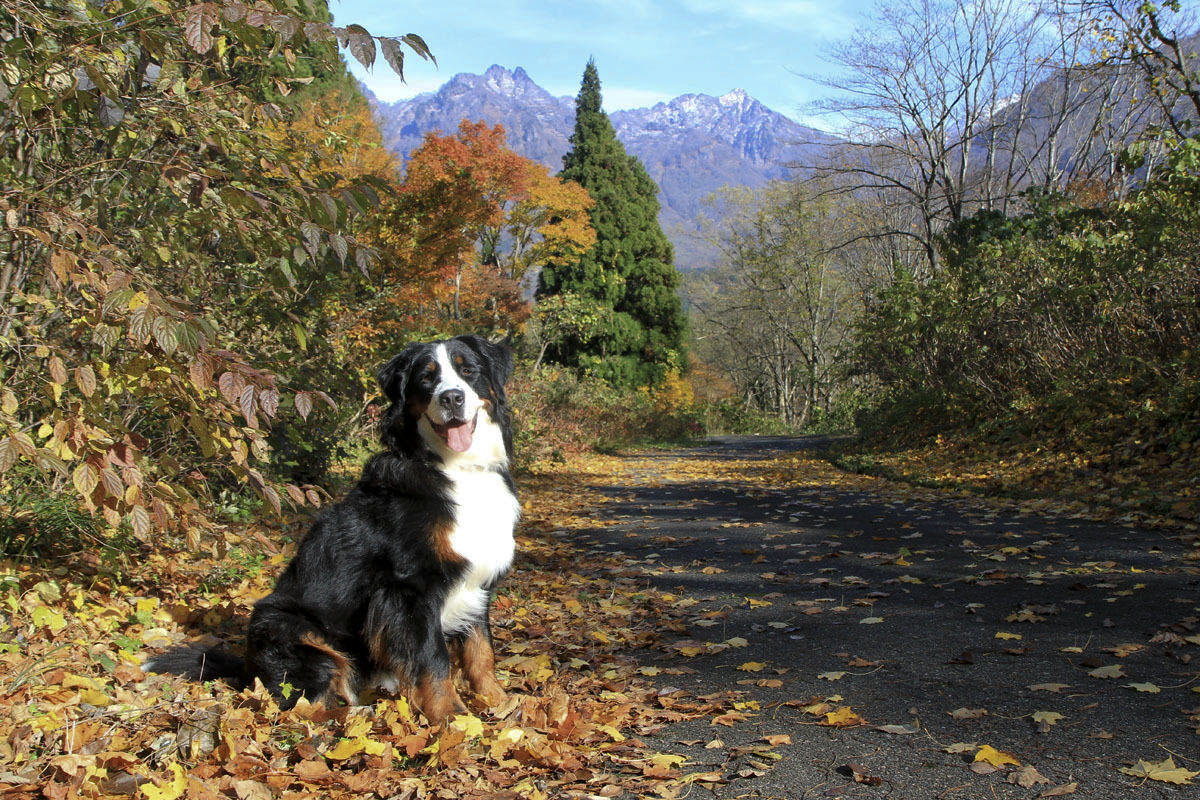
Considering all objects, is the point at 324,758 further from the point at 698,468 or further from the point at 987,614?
the point at 698,468

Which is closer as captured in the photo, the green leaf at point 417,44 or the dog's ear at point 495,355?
the green leaf at point 417,44

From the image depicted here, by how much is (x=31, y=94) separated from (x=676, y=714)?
3521 millimetres

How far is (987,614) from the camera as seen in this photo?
458cm

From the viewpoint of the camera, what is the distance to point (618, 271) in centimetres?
3269

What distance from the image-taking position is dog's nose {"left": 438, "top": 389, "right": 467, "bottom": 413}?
3.47 m

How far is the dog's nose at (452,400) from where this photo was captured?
3469 millimetres

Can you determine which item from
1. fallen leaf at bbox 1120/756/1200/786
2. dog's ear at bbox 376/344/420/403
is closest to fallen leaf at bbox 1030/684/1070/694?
fallen leaf at bbox 1120/756/1200/786

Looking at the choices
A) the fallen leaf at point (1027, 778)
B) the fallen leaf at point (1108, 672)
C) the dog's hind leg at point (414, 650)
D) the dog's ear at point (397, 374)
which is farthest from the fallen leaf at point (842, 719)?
the dog's ear at point (397, 374)

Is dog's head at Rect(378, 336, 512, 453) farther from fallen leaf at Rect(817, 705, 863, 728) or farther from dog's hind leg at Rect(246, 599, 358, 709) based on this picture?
fallen leaf at Rect(817, 705, 863, 728)

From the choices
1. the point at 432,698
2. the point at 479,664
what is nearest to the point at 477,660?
the point at 479,664

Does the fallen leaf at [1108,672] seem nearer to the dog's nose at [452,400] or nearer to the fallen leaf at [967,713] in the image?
the fallen leaf at [967,713]

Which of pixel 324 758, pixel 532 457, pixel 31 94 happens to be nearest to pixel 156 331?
pixel 31 94

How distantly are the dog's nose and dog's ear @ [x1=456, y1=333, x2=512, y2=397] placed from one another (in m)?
0.42

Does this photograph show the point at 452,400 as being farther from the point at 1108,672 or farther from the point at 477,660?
the point at 1108,672
